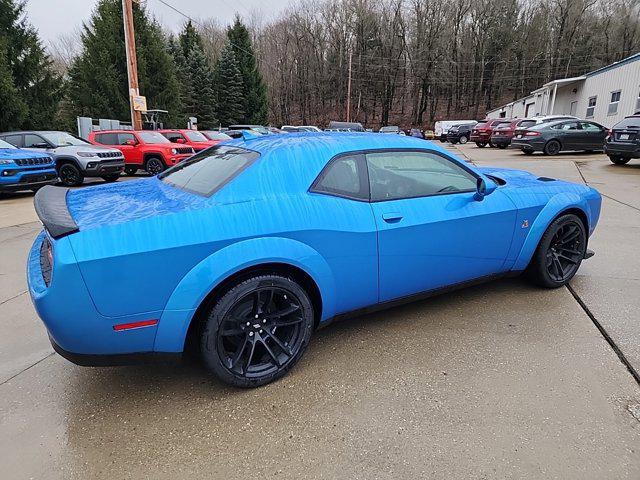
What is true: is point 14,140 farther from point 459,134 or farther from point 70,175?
point 459,134

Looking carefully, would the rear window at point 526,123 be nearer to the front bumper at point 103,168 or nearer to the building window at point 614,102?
the building window at point 614,102

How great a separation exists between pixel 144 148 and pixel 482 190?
1214 cm

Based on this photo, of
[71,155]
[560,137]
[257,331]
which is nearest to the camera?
[257,331]

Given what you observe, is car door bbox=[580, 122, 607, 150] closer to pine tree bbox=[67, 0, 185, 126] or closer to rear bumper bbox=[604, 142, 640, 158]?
rear bumper bbox=[604, 142, 640, 158]

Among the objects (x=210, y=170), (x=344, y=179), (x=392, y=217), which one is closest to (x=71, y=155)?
(x=210, y=170)

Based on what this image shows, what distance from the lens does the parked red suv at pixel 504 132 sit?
2097 cm

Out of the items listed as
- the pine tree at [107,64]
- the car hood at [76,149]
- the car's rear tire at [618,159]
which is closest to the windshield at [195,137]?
the car hood at [76,149]

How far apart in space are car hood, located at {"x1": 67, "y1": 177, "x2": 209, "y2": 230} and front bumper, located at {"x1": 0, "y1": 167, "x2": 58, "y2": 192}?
781 cm

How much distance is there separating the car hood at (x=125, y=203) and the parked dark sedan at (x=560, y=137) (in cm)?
1728

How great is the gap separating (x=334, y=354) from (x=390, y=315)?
725 mm

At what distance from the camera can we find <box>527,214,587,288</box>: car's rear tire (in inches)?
144

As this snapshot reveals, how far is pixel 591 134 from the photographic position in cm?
1716

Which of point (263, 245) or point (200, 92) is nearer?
point (263, 245)

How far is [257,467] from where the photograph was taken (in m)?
1.93
